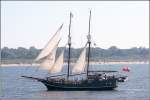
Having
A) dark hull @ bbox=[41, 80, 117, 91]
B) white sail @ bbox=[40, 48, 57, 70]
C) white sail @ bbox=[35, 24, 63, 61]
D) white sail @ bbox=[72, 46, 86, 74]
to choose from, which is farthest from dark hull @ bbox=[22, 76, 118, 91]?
white sail @ bbox=[35, 24, 63, 61]

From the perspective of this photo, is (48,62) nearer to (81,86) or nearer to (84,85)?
(81,86)

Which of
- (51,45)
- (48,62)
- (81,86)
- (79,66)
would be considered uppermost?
(51,45)

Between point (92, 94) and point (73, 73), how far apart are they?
584 centimetres

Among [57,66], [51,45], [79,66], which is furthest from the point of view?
[79,66]

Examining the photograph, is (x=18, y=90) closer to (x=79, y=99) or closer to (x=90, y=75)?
(x=90, y=75)

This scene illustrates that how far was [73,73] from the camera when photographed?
286 feet

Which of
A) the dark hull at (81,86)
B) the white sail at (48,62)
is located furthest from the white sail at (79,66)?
the white sail at (48,62)

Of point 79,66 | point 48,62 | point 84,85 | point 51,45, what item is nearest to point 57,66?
point 48,62

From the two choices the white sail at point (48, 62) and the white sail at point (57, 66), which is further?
the white sail at point (57, 66)

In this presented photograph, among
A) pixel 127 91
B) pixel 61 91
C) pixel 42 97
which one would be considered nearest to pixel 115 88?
pixel 127 91

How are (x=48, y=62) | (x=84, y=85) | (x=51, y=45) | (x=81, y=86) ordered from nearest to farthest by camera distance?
(x=51, y=45) < (x=48, y=62) < (x=81, y=86) < (x=84, y=85)

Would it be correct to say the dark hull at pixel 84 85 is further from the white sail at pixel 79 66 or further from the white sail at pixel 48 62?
the white sail at pixel 48 62

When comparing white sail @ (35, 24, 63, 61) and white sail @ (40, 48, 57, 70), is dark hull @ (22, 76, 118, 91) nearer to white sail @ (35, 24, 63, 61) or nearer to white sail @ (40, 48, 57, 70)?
white sail @ (40, 48, 57, 70)

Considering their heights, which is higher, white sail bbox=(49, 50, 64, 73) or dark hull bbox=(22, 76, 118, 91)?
white sail bbox=(49, 50, 64, 73)
